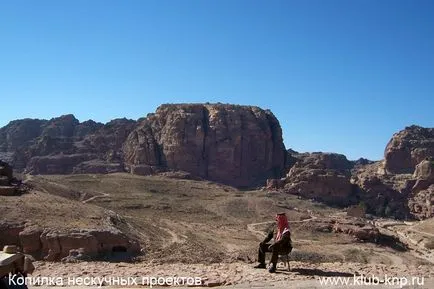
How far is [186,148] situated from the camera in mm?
87688

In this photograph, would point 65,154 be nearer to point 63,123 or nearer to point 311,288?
point 63,123

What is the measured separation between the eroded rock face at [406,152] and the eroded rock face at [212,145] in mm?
22412

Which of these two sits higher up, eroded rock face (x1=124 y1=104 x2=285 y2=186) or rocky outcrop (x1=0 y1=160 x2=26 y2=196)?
eroded rock face (x1=124 y1=104 x2=285 y2=186)

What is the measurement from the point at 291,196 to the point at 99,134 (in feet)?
170

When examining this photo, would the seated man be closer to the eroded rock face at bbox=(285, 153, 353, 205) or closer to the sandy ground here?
the sandy ground

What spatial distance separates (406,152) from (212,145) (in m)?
39.2

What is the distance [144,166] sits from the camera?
273 feet

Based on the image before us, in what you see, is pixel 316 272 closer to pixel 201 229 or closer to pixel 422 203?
pixel 201 229

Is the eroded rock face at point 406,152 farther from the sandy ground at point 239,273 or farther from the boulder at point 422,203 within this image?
the sandy ground at point 239,273

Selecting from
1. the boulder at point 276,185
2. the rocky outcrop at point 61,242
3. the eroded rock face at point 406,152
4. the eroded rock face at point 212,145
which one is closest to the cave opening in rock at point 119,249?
the rocky outcrop at point 61,242

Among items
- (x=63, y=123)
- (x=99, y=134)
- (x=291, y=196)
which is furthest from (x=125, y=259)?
(x=63, y=123)

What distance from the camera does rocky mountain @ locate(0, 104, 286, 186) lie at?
286 ft

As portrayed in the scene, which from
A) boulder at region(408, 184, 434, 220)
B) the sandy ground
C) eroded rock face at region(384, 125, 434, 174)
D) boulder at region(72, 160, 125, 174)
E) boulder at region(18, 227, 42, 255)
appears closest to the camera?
the sandy ground

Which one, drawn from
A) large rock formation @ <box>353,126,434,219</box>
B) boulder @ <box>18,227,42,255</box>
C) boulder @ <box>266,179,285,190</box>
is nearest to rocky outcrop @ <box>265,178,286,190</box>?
boulder @ <box>266,179,285,190</box>
